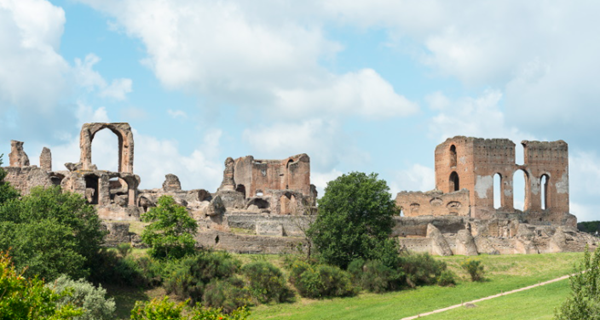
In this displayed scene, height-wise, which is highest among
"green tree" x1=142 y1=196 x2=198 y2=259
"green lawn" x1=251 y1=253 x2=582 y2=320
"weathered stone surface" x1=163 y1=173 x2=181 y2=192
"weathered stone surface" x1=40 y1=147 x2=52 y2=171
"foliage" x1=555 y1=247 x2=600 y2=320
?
"weathered stone surface" x1=40 y1=147 x2=52 y2=171

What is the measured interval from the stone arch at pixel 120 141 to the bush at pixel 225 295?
633 inches

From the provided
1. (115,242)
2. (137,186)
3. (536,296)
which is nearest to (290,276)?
(115,242)

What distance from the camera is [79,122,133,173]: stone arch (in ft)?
157

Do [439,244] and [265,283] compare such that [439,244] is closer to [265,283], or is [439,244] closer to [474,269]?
[474,269]

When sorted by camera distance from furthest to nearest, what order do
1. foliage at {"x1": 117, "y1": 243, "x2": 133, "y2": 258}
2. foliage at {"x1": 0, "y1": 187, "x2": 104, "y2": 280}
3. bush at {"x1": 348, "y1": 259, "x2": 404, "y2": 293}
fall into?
bush at {"x1": 348, "y1": 259, "x2": 404, "y2": 293} → foliage at {"x1": 117, "y1": 243, "x2": 133, "y2": 258} → foliage at {"x1": 0, "y1": 187, "x2": 104, "y2": 280}

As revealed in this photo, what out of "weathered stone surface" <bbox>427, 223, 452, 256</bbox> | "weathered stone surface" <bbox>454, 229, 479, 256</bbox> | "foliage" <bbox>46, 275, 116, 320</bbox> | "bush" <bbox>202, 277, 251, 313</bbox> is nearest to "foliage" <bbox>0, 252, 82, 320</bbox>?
"foliage" <bbox>46, 275, 116, 320</bbox>

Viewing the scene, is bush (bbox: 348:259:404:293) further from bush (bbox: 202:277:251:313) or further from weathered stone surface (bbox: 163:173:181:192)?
weathered stone surface (bbox: 163:173:181:192)

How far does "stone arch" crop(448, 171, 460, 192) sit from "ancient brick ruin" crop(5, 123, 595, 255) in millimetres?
107

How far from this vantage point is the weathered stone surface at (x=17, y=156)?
160 ft

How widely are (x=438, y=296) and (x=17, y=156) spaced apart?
92.4 ft

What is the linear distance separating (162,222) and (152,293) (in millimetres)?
3388

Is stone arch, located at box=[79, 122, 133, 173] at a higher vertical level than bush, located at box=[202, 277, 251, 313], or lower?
higher

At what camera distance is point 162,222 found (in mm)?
36188

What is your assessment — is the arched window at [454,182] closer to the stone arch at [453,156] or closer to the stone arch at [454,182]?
the stone arch at [454,182]
